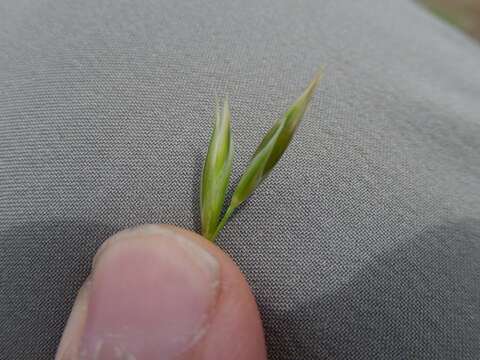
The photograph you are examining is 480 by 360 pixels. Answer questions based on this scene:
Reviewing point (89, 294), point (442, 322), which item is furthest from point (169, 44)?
point (442, 322)

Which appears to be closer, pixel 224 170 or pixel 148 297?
pixel 148 297

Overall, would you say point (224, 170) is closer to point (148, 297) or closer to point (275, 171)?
point (275, 171)

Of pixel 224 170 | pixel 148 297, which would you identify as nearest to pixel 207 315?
pixel 148 297

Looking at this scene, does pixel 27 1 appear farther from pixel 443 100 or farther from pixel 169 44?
pixel 443 100

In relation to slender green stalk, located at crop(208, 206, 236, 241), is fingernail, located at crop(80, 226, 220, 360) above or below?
below

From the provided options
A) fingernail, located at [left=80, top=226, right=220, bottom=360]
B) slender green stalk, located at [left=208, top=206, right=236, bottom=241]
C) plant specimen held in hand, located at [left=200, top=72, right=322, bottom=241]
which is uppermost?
plant specimen held in hand, located at [left=200, top=72, right=322, bottom=241]

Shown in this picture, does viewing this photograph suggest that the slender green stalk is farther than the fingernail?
Yes
